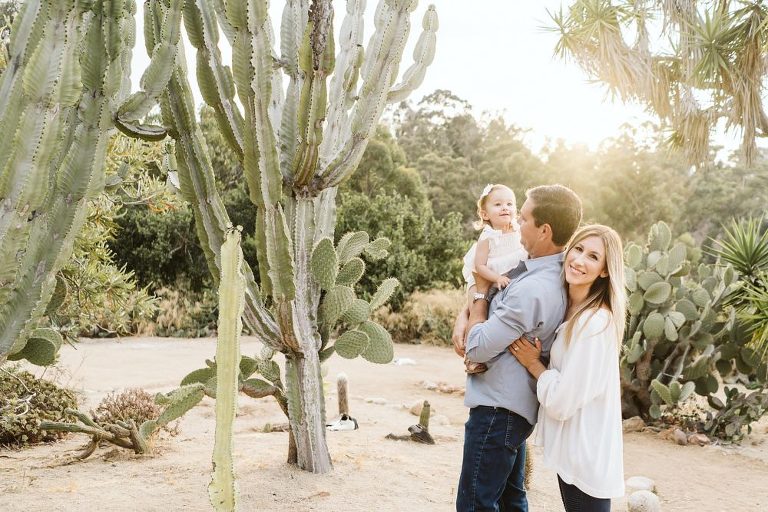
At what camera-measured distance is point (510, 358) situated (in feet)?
7.77

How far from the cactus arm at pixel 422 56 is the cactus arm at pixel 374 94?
619 millimetres

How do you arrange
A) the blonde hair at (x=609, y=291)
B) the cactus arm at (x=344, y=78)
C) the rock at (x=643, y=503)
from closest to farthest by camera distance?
the blonde hair at (x=609, y=291), the rock at (x=643, y=503), the cactus arm at (x=344, y=78)

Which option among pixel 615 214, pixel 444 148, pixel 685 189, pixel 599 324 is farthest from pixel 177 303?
pixel 685 189

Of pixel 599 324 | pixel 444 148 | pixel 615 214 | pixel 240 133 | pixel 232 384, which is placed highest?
pixel 444 148

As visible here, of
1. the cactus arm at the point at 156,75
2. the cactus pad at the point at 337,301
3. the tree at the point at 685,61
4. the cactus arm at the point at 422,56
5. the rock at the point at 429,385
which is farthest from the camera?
the tree at the point at 685,61

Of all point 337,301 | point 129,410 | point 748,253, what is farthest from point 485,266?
point 748,253

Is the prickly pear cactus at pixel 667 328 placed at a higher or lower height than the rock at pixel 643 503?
higher

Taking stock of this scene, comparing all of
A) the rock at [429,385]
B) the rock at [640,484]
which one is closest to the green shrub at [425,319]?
the rock at [429,385]

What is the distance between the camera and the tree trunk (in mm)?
3623

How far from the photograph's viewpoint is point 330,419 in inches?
223

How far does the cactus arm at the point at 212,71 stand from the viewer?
3.16 metres

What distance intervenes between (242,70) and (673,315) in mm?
4313

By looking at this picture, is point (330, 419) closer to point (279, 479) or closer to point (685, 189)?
point (279, 479)

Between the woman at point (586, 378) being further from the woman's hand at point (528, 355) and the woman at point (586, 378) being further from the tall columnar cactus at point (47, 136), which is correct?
the tall columnar cactus at point (47, 136)
